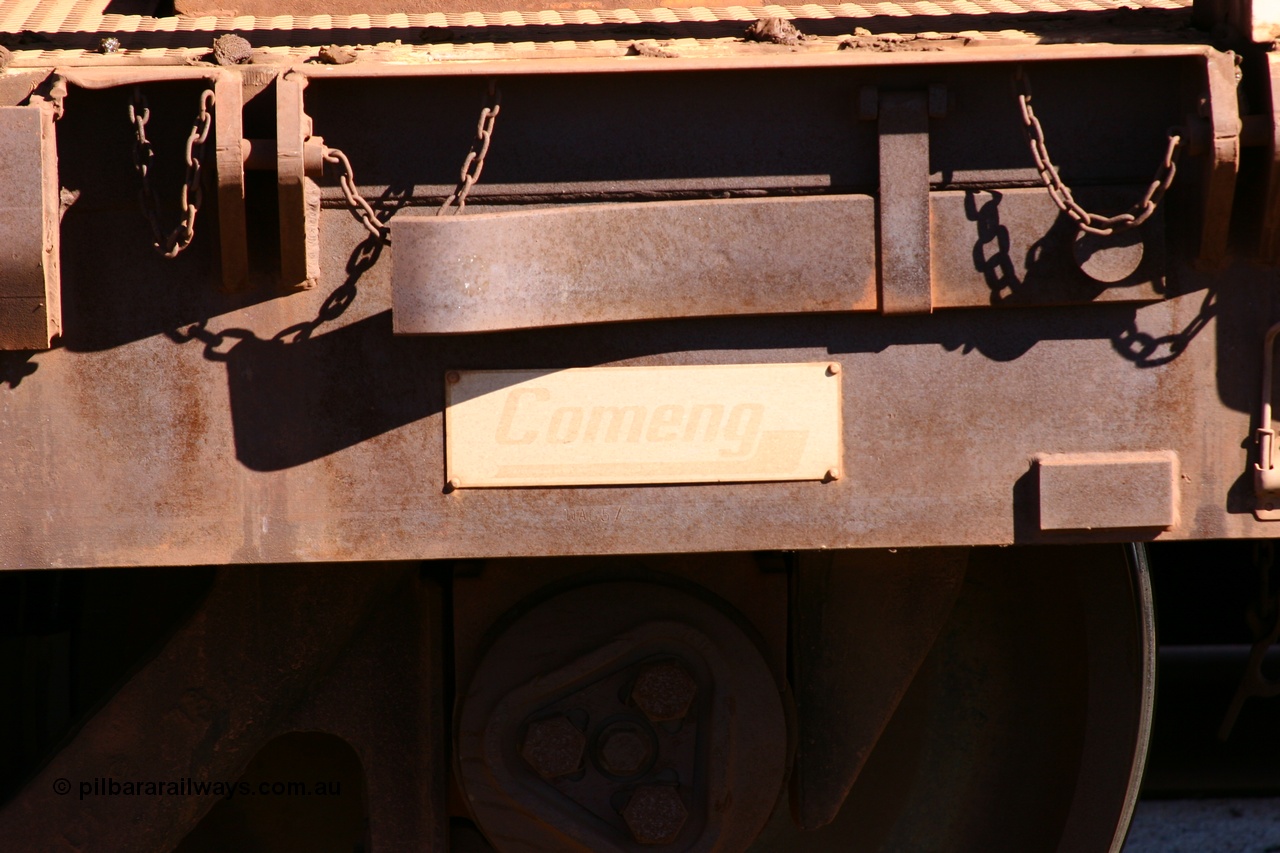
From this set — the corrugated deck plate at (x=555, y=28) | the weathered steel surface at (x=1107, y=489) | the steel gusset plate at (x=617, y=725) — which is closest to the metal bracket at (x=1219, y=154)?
the corrugated deck plate at (x=555, y=28)

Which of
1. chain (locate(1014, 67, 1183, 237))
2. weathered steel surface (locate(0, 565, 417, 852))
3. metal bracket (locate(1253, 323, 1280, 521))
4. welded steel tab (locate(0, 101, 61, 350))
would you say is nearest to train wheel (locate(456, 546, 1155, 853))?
weathered steel surface (locate(0, 565, 417, 852))

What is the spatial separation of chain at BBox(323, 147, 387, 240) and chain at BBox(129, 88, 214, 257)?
0.17 m

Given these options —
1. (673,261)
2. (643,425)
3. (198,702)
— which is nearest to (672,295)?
(673,261)

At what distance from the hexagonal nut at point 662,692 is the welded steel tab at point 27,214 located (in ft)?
3.38

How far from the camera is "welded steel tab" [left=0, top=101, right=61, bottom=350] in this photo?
1703 mm

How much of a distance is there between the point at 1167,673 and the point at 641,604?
1911 mm

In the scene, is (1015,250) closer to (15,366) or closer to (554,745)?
(554,745)

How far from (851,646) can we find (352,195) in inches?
45.0

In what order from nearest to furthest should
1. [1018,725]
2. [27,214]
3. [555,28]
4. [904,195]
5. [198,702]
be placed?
[27,214] < [904,195] < [555,28] < [198,702] < [1018,725]

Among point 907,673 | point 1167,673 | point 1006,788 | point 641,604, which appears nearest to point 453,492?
point 641,604

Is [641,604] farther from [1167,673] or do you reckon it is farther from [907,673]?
[1167,673]

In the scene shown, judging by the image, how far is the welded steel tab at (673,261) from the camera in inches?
69.3

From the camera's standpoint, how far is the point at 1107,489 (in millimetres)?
1866

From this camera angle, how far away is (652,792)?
207cm
